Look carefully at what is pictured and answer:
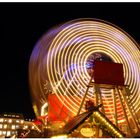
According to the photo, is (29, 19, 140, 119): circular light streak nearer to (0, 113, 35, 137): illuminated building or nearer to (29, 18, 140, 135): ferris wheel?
(29, 18, 140, 135): ferris wheel

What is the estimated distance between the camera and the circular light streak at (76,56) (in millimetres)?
15797

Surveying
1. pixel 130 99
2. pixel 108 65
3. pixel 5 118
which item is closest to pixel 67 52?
pixel 108 65

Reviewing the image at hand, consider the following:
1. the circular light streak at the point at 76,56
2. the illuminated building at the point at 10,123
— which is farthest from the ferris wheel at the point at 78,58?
the illuminated building at the point at 10,123

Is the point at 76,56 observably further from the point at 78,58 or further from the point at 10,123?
the point at 10,123

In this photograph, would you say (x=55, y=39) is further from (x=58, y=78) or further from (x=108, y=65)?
(x=108, y=65)

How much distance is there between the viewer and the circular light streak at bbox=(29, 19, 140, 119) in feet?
51.8

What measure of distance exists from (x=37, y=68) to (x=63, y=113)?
3170mm

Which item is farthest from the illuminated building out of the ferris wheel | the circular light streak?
the circular light streak

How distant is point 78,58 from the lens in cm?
1623

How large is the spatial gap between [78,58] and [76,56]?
244 millimetres

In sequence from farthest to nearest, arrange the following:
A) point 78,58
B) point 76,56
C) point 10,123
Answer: point 10,123 < point 76,56 < point 78,58

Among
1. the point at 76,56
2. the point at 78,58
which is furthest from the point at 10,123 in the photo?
the point at 78,58

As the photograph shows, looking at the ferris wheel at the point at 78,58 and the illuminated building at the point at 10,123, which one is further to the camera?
the illuminated building at the point at 10,123

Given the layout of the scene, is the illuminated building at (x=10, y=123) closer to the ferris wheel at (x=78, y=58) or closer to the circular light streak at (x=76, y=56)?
the ferris wheel at (x=78, y=58)
